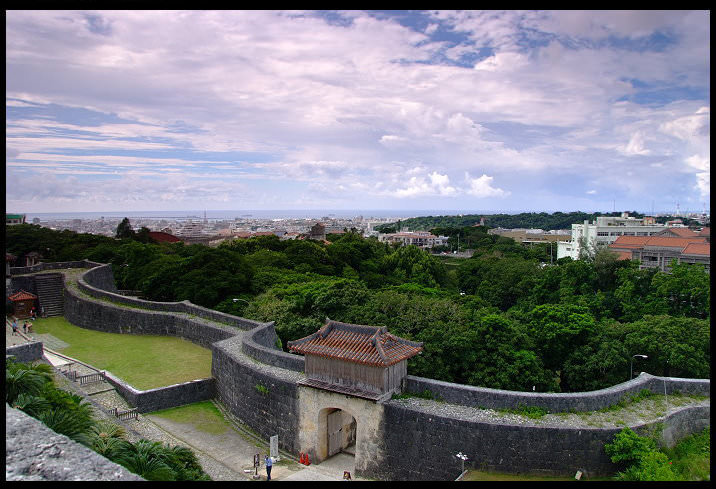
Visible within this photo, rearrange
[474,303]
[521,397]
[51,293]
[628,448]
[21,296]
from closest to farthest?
[628,448]
[521,397]
[21,296]
[474,303]
[51,293]

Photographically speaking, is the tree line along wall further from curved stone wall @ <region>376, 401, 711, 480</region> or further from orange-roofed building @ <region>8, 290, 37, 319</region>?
orange-roofed building @ <region>8, 290, 37, 319</region>

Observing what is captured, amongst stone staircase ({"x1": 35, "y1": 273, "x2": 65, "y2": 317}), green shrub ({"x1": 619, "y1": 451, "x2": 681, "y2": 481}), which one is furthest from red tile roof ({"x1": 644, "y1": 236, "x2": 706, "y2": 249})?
stone staircase ({"x1": 35, "y1": 273, "x2": 65, "y2": 317})

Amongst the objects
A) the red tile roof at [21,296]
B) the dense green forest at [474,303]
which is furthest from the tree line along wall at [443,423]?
the red tile roof at [21,296]

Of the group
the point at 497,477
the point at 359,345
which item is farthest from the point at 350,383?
the point at 497,477

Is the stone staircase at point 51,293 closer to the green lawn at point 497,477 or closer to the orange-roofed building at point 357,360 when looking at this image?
the orange-roofed building at point 357,360

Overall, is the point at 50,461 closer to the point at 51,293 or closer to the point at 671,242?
the point at 51,293

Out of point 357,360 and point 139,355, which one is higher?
point 357,360

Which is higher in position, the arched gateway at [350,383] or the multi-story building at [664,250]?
the multi-story building at [664,250]
